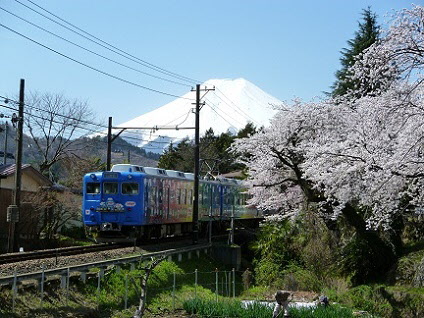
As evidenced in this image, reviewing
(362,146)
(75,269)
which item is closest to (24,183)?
(75,269)

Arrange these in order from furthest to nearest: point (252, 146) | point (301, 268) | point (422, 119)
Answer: point (252, 146) → point (301, 268) → point (422, 119)

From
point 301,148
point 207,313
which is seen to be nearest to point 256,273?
point 301,148

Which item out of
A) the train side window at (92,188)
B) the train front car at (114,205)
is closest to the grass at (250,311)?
the train front car at (114,205)

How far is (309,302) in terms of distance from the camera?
47.4 ft

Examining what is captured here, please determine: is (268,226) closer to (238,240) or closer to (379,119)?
(238,240)

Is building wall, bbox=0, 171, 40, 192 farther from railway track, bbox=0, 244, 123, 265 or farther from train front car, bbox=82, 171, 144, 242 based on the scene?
railway track, bbox=0, 244, 123, 265

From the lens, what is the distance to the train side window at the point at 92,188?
19.9m

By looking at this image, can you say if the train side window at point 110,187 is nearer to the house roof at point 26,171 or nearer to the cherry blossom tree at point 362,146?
the cherry blossom tree at point 362,146

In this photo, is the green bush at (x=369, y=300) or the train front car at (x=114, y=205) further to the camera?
the train front car at (x=114, y=205)

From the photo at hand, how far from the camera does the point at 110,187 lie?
19672 millimetres

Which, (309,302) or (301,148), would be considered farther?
(301,148)

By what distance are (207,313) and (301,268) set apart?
6.23 metres

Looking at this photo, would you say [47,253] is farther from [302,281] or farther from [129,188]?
[302,281]

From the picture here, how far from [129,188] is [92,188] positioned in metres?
1.36
